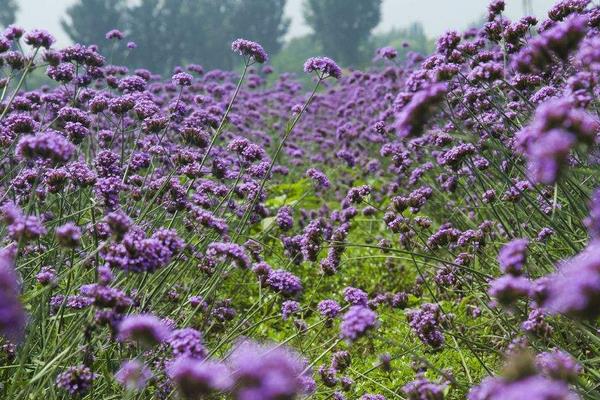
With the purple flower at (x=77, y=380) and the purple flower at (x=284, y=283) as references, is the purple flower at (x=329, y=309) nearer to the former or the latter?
the purple flower at (x=284, y=283)

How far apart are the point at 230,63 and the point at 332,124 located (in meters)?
49.8

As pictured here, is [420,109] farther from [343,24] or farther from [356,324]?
[343,24]

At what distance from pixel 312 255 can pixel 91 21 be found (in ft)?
191

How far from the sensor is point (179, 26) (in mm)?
59188

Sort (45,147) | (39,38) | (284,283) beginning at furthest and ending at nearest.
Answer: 1. (39,38)
2. (284,283)
3. (45,147)

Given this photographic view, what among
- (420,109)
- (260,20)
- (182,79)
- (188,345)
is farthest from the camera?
(260,20)

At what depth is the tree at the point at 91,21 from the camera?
55812 mm

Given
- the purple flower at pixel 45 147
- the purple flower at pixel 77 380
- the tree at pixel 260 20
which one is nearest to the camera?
the purple flower at pixel 77 380

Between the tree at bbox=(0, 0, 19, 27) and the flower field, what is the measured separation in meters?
60.1

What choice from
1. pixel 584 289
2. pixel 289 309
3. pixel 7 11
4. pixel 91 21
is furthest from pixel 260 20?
pixel 584 289

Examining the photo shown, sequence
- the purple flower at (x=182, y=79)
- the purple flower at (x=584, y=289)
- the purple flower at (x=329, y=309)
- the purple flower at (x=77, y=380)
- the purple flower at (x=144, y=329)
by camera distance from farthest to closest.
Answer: the purple flower at (x=182, y=79) < the purple flower at (x=329, y=309) < the purple flower at (x=77, y=380) < the purple flower at (x=144, y=329) < the purple flower at (x=584, y=289)

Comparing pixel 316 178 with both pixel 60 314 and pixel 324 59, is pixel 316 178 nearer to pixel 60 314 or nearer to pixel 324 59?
pixel 324 59

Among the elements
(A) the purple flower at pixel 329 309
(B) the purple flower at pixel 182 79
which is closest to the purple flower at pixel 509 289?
(A) the purple flower at pixel 329 309

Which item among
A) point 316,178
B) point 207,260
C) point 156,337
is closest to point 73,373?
point 156,337
